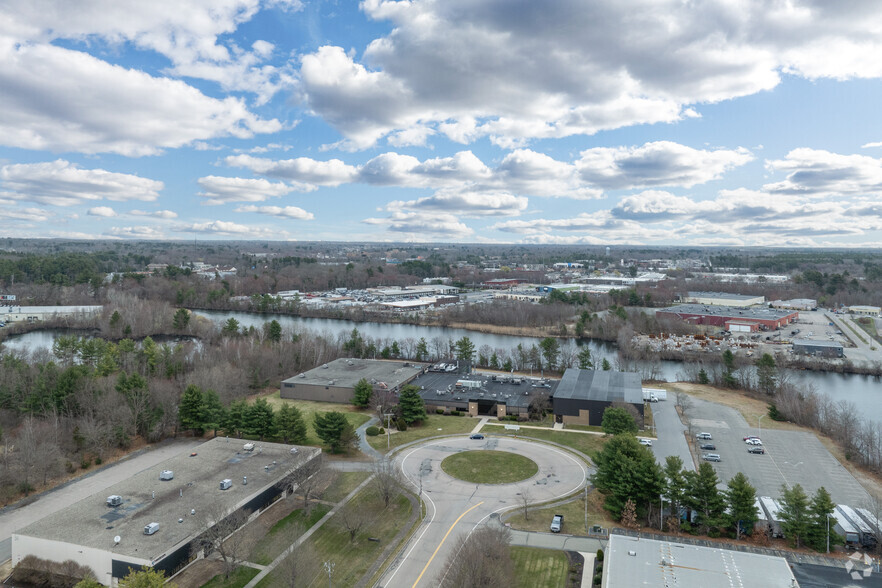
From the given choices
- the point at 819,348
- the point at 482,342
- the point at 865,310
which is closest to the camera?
the point at 819,348

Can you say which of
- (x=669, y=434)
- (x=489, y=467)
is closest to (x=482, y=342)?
(x=669, y=434)

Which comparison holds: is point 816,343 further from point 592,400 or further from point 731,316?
point 592,400

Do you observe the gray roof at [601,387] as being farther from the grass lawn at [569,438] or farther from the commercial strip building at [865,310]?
the commercial strip building at [865,310]

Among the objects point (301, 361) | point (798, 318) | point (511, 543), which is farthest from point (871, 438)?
point (798, 318)

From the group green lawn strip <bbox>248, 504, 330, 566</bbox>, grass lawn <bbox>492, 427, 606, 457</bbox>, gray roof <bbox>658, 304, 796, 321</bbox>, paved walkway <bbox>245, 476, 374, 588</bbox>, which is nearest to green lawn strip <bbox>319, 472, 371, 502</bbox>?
paved walkway <bbox>245, 476, 374, 588</bbox>

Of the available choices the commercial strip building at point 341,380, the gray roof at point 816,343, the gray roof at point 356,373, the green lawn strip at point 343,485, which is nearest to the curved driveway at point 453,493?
the green lawn strip at point 343,485

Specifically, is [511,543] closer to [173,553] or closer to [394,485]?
[394,485]

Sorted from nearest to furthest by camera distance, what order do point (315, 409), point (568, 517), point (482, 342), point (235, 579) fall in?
point (235, 579), point (568, 517), point (315, 409), point (482, 342)
